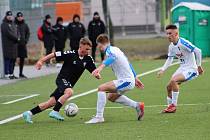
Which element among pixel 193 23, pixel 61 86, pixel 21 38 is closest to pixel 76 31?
pixel 21 38

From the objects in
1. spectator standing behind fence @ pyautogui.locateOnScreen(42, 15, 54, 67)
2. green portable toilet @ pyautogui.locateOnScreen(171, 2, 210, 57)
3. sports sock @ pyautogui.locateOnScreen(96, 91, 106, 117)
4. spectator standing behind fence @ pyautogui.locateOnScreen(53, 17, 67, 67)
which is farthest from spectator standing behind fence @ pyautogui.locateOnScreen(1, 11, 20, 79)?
sports sock @ pyautogui.locateOnScreen(96, 91, 106, 117)

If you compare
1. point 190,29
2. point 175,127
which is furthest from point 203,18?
point 175,127

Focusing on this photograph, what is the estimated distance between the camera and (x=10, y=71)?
22688 millimetres

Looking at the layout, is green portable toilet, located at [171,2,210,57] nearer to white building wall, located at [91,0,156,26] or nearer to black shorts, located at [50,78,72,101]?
black shorts, located at [50,78,72,101]

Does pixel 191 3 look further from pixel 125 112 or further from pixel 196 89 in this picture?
pixel 125 112

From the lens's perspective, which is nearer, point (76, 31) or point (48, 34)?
→ point (48, 34)

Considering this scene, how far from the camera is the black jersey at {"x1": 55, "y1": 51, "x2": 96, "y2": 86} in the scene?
40.5 feet

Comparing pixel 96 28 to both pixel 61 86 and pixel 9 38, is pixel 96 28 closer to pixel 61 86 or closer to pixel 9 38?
pixel 9 38

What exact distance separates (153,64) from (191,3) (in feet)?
21.8

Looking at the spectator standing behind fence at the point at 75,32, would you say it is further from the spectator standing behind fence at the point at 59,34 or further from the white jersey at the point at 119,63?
the white jersey at the point at 119,63

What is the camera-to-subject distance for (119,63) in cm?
1188

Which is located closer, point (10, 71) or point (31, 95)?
point (31, 95)

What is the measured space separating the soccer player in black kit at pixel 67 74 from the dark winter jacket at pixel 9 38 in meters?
9.89

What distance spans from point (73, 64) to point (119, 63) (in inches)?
37.8
